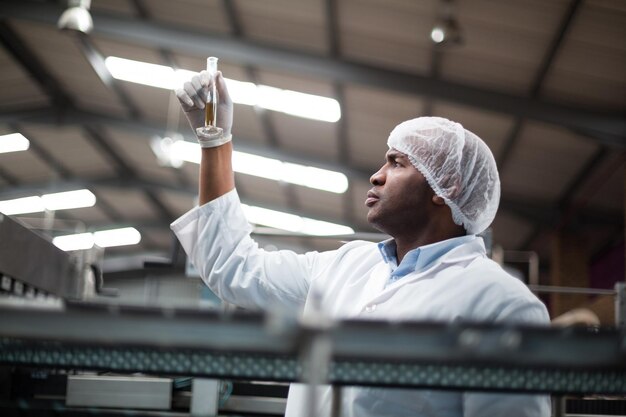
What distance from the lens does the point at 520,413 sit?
138 centimetres

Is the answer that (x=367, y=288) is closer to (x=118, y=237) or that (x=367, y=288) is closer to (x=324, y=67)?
(x=324, y=67)

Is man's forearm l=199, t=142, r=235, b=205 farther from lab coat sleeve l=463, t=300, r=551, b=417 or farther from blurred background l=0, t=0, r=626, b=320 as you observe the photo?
blurred background l=0, t=0, r=626, b=320

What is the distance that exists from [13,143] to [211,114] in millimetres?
10560

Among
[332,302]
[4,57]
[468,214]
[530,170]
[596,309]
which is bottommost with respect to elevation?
[332,302]

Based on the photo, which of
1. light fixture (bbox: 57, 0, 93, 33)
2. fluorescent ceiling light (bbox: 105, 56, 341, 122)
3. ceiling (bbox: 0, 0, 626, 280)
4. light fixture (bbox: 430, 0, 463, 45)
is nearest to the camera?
light fixture (bbox: 430, 0, 463, 45)

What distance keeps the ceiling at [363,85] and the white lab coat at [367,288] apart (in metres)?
3.63

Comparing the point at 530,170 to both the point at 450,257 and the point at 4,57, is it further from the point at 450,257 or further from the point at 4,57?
the point at 450,257

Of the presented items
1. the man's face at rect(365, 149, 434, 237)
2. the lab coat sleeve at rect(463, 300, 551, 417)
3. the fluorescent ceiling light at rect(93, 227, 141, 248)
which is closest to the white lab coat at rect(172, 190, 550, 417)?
the lab coat sleeve at rect(463, 300, 551, 417)

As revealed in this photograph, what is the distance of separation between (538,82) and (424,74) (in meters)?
1.08

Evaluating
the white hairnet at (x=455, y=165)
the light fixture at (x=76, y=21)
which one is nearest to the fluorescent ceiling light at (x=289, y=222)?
the light fixture at (x=76, y=21)

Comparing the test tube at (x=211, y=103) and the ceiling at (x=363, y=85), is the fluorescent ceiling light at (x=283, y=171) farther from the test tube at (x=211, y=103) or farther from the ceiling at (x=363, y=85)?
the test tube at (x=211, y=103)

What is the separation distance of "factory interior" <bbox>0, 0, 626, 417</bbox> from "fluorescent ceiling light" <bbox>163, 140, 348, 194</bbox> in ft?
0.15

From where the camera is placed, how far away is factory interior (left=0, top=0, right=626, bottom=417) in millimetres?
839

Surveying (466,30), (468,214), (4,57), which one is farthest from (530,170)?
(468,214)
